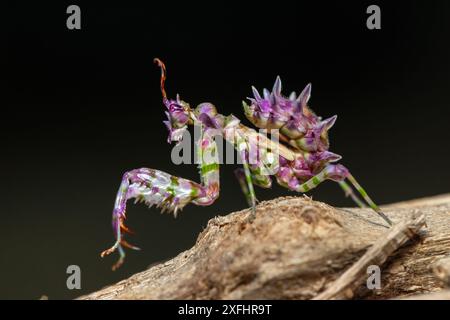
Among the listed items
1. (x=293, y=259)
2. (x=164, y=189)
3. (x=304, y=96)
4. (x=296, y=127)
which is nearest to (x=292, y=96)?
(x=304, y=96)

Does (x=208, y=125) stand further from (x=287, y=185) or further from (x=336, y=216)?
(x=336, y=216)

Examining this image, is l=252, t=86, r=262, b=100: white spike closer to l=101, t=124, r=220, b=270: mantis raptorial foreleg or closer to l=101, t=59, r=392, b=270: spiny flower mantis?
l=101, t=59, r=392, b=270: spiny flower mantis

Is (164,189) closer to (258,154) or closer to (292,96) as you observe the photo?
(258,154)

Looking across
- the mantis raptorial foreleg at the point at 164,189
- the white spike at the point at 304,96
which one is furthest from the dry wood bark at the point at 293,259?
the white spike at the point at 304,96

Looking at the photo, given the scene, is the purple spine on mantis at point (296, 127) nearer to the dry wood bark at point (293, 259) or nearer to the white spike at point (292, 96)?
the white spike at point (292, 96)

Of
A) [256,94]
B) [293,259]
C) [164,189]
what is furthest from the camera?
[256,94]

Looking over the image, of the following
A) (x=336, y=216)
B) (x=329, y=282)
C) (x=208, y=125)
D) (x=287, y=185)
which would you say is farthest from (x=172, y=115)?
(x=329, y=282)
